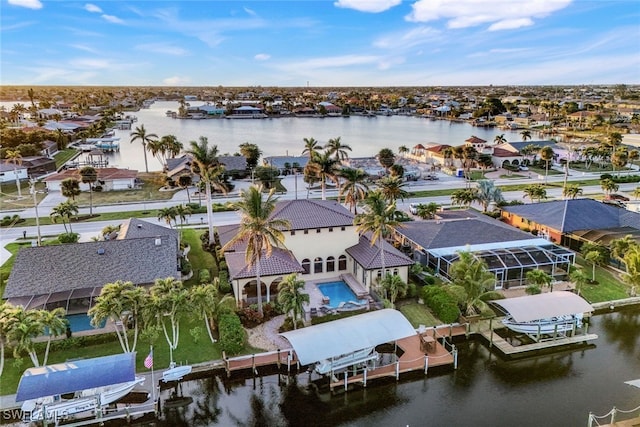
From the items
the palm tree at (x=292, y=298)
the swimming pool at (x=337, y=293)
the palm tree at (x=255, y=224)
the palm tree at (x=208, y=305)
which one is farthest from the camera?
the swimming pool at (x=337, y=293)

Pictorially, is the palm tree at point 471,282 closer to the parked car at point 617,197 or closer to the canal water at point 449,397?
the canal water at point 449,397

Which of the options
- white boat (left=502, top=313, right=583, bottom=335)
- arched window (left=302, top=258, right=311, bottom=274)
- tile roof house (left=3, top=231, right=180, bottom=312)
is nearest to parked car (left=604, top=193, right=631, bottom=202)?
white boat (left=502, top=313, right=583, bottom=335)

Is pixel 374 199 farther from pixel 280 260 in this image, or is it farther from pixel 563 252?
pixel 563 252

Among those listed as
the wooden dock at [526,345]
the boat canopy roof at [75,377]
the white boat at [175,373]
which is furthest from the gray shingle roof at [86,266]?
the wooden dock at [526,345]

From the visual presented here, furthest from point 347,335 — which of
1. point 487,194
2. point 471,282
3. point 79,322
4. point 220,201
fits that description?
point 220,201

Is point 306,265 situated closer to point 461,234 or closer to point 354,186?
point 354,186

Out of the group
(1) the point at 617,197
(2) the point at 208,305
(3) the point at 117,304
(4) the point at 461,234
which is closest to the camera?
(3) the point at 117,304
